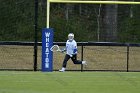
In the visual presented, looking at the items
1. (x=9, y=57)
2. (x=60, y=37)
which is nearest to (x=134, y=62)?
(x=60, y=37)

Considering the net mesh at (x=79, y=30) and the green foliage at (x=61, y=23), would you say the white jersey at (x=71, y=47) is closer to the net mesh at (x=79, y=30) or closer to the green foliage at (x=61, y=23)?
the net mesh at (x=79, y=30)
